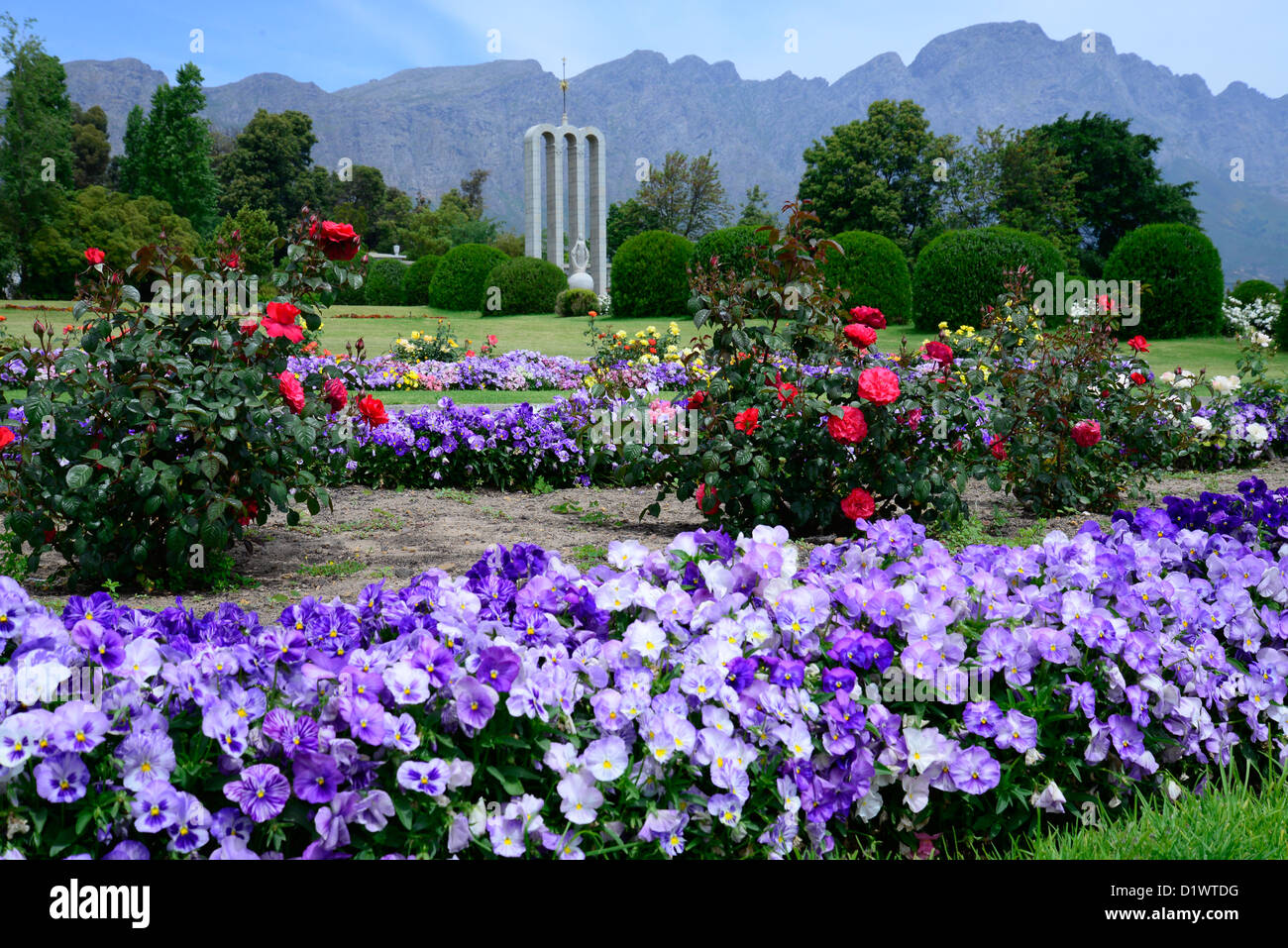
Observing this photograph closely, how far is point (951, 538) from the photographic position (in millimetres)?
3930

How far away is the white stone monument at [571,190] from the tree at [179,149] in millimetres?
11677

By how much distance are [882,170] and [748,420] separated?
108 feet

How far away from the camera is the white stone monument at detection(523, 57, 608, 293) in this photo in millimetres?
27703

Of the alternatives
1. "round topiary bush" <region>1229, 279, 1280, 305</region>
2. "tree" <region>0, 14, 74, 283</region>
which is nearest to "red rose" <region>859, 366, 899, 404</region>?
"round topiary bush" <region>1229, 279, 1280, 305</region>

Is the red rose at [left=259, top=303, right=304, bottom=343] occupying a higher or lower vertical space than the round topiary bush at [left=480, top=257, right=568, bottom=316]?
lower

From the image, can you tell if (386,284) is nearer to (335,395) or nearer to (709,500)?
(335,395)

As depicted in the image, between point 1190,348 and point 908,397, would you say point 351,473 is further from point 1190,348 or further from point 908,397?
point 1190,348

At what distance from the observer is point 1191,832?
169cm

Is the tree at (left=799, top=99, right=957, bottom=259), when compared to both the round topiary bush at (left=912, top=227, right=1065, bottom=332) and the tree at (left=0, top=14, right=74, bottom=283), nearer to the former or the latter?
the round topiary bush at (left=912, top=227, right=1065, bottom=332)

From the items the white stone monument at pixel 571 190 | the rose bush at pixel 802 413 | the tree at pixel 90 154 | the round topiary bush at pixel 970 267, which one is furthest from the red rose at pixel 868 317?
the tree at pixel 90 154

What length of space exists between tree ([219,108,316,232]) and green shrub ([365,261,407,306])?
20159 millimetres

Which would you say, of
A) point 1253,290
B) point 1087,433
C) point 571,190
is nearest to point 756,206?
point 571,190
